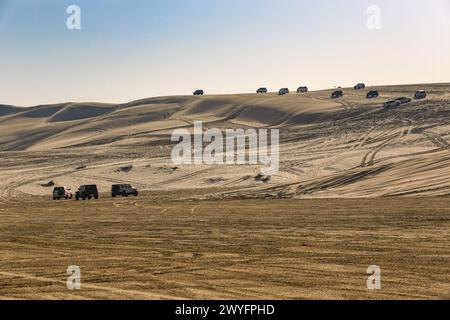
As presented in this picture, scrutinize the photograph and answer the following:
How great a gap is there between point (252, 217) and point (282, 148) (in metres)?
42.5

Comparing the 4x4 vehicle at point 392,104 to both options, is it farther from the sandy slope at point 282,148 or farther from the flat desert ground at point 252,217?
the sandy slope at point 282,148

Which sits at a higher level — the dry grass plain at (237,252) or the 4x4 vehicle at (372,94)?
the 4x4 vehicle at (372,94)

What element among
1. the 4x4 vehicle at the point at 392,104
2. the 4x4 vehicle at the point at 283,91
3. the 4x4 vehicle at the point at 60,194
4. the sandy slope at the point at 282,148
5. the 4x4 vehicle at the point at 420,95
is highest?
the 4x4 vehicle at the point at 283,91

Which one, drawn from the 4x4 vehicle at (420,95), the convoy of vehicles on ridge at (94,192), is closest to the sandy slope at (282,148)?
the 4x4 vehicle at (420,95)

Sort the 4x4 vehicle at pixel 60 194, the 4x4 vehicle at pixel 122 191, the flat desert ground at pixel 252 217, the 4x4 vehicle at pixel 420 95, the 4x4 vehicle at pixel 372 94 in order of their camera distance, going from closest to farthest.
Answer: the flat desert ground at pixel 252 217, the 4x4 vehicle at pixel 122 191, the 4x4 vehicle at pixel 60 194, the 4x4 vehicle at pixel 420 95, the 4x4 vehicle at pixel 372 94

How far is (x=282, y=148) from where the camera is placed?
7319cm

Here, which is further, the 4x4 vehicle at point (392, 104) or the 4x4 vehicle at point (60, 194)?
the 4x4 vehicle at point (392, 104)

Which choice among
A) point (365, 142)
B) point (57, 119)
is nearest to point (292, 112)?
point (365, 142)

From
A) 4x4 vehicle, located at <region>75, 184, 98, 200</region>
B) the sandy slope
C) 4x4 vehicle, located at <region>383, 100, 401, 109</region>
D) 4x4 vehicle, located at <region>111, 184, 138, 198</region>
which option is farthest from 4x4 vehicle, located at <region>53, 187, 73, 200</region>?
4x4 vehicle, located at <region>383, 100, 401, 109</region>

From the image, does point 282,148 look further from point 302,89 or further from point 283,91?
point 302,89

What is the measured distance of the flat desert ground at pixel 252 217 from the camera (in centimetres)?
1566

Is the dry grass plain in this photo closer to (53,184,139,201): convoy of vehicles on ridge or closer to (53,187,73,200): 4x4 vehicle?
(53,184,139,201): convoy of vehicles on ridge

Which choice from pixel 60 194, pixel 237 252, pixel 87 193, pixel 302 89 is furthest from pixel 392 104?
pixel 237 252

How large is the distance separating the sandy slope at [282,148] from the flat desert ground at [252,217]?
24 centimetres
